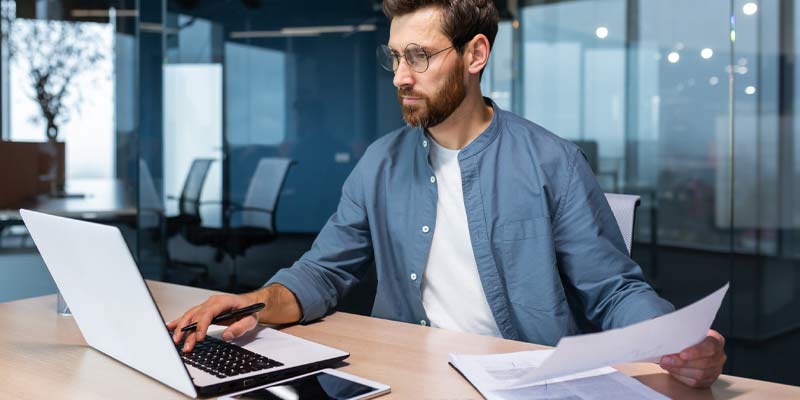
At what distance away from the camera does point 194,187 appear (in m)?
5.49

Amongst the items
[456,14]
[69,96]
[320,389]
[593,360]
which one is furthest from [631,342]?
[69,96]

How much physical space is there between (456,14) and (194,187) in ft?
13.4

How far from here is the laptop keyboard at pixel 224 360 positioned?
1.20 m

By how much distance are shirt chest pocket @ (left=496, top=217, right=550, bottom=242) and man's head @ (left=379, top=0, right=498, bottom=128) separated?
0.92 ft

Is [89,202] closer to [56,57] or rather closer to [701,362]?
[56,57]

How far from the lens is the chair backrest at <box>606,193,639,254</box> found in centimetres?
180

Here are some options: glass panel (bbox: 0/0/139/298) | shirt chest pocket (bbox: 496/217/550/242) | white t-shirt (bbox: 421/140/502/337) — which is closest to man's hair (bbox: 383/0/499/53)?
white t-shirt (bbox: 421/140/502/337)

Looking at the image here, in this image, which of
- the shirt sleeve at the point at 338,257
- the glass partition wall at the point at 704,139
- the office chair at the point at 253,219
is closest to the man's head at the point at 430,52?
the shirt sleeve at the point at 338,257

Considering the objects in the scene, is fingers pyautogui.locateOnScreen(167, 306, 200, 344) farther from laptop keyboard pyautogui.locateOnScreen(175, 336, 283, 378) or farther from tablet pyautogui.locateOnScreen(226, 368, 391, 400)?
tablet pyautogui.locateOnScreen(226, 368, 391, 400)

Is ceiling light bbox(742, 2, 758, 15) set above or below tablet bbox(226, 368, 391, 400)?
above

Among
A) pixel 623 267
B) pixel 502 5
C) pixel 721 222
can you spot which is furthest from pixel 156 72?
pixel 623 267

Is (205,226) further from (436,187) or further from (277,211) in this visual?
(436,187)

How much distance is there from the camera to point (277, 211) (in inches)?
217

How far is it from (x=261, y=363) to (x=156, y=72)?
4.56 m
